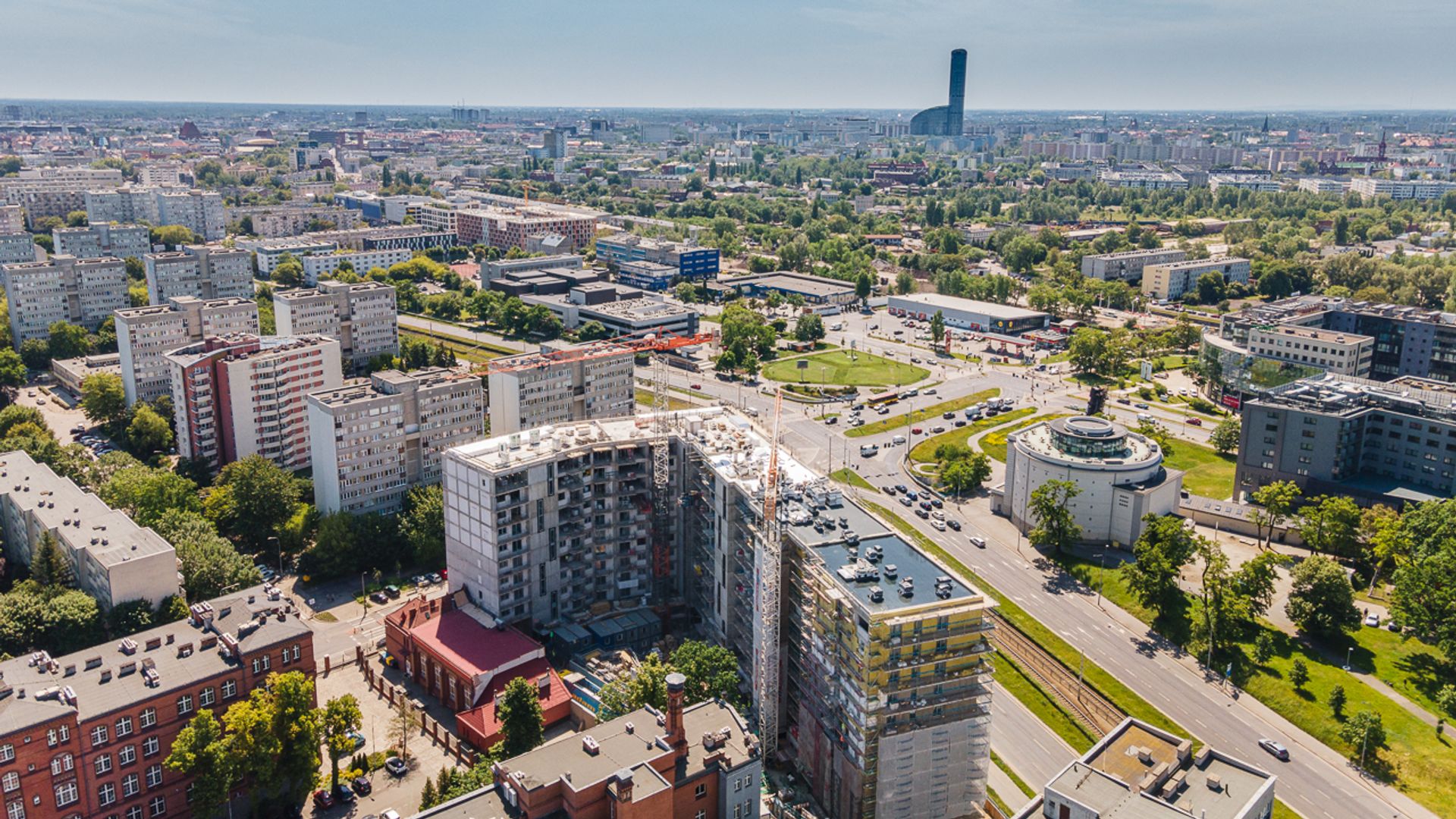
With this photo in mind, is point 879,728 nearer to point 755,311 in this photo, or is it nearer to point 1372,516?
point 1372,516

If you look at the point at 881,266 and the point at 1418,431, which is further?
the point at 881,266

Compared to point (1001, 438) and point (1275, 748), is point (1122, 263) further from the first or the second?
point (1275, 748)

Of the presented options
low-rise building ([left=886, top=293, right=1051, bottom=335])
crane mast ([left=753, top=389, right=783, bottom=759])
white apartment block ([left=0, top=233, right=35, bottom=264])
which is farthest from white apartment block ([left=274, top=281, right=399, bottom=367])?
crane mast ([left=753, top=389, right=783, bottom=759])

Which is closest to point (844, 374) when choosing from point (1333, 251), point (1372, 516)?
point (1372, 516)

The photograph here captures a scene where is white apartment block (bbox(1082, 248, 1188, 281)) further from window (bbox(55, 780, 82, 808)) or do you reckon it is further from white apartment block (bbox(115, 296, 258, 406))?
window (bbox(55, 780, 82, 808))

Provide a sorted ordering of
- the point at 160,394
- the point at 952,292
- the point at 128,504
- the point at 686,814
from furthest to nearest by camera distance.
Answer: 1. the point at 952,292
2. the point at 160,394
3. the point at 128,504
4. the point at 686,814

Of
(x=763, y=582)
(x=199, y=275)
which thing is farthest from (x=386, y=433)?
(x=199, y=275)

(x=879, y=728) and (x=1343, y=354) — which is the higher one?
(x=1343, y=354)
